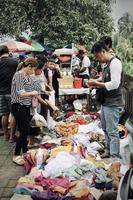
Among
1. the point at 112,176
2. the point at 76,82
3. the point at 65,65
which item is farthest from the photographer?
the point at 65,65

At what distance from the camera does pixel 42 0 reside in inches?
802

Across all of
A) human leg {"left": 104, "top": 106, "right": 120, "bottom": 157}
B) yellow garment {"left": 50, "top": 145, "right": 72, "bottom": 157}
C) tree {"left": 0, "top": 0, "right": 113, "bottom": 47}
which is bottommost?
yellow garment {"left": 50, "top": 145, "right": 72, "bottom": 157}

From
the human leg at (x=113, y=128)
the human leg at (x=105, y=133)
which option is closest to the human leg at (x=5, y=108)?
the human leg at (x=105, y=133)

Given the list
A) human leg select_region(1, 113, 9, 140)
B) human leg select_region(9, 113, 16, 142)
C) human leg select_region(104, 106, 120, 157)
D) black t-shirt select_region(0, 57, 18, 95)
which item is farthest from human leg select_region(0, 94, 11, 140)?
human leg select_region(104, 106, 120, 157)

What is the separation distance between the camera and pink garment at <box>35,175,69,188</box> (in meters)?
5.55

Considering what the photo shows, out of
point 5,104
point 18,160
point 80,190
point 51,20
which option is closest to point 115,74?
point 80,190

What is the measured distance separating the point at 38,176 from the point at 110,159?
139 centimetres

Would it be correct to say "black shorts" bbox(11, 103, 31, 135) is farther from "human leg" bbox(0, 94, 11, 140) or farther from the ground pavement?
"human leg" bbox(0, 94, 11, 140)

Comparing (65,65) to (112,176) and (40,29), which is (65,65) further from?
(112,176)

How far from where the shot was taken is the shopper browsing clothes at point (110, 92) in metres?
6.44

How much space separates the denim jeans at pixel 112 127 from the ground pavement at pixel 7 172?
1501 millimetres

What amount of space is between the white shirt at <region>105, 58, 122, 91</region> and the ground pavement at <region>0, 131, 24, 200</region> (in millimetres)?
1975

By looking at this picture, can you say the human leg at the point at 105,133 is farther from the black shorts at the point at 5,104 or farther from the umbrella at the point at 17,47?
the umbrella at the point at 17,47

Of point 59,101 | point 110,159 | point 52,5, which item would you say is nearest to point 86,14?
point 52,5
